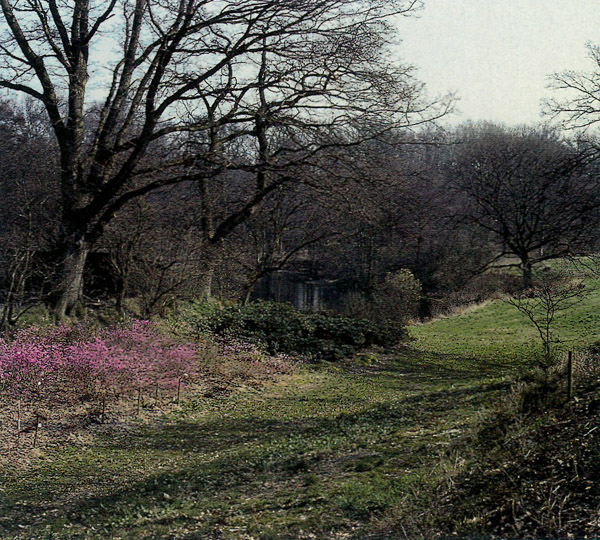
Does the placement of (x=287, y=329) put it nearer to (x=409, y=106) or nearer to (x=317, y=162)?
(x=317, y=162)

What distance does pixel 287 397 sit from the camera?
1039 centimetres

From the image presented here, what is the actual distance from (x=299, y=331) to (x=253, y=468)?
8985mm

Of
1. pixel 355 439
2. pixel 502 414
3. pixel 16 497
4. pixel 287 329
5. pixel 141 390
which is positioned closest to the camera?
pixel 16 497

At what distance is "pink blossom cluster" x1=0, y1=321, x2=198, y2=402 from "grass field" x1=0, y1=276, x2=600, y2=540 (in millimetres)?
772

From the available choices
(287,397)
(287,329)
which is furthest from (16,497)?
(287,329)

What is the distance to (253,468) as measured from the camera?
241 inches

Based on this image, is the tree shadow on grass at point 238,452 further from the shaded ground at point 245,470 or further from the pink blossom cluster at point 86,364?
the pink blossom cluster at point 86,364

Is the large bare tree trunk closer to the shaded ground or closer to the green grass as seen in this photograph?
the shaded ground

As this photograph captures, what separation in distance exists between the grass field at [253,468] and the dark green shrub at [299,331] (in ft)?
10.3

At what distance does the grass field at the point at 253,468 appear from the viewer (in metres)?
4.65

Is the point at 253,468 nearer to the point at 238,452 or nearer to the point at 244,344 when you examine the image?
the point at 238,452

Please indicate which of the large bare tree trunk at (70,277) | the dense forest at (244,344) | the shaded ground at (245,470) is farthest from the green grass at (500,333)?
the large bare tree trunk at (70,277)

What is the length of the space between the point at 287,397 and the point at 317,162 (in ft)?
19.3

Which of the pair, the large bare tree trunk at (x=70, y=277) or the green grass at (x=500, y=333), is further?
the green grass at (x=500, y=333)
